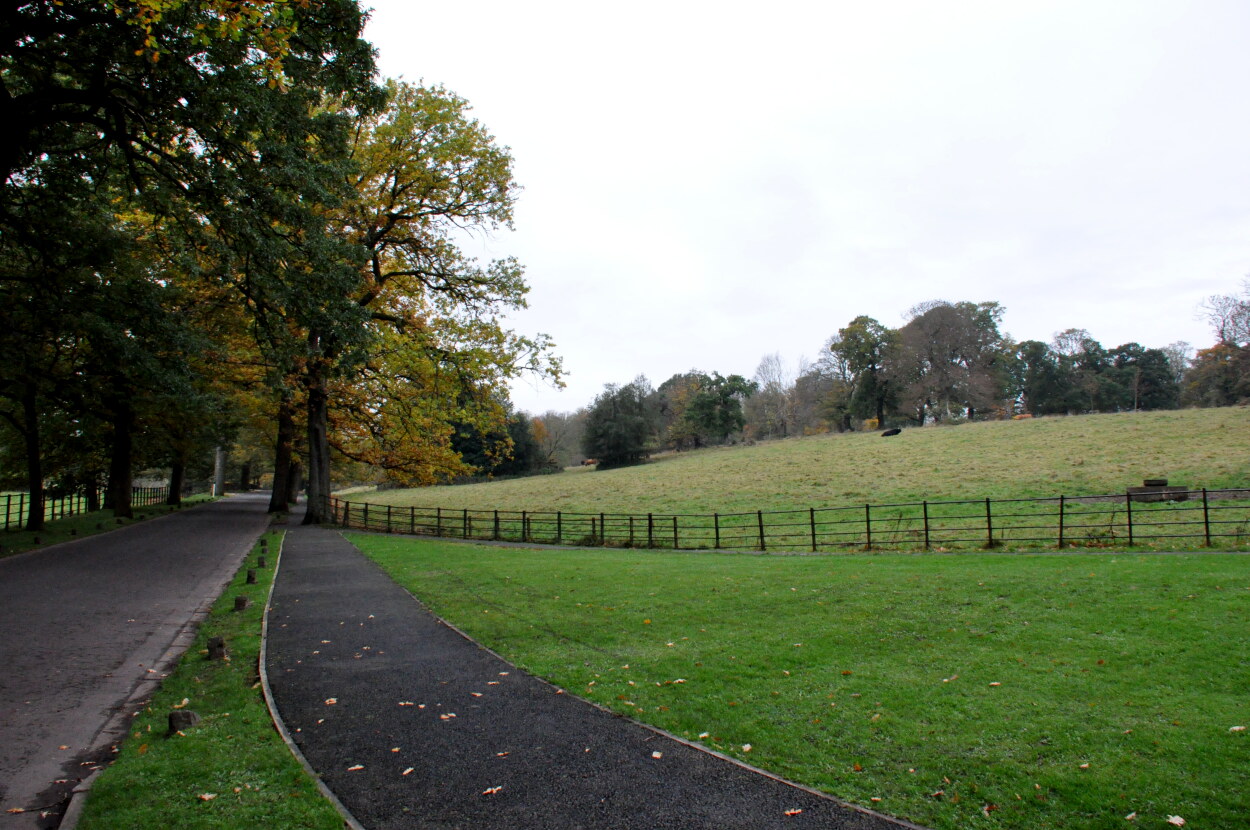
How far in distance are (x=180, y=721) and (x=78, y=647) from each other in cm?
374

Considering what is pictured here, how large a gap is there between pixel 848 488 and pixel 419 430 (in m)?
19.1

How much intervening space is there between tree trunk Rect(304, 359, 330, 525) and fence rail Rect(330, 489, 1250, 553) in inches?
46.8

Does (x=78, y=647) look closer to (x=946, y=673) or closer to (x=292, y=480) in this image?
(x=946, y=673)

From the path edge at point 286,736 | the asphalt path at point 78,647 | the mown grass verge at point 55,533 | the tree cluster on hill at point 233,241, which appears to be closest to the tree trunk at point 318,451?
the tree cluster on hill at point 233,241

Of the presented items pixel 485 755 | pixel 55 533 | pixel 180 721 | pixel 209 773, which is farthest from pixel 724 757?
pixel 55 533

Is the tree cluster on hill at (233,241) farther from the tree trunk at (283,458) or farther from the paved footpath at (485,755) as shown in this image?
the paved footpath at (485,755)

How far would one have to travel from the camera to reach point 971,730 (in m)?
4.48

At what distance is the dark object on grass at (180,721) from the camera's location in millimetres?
4879

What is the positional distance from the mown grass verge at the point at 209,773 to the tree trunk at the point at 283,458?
948 inches

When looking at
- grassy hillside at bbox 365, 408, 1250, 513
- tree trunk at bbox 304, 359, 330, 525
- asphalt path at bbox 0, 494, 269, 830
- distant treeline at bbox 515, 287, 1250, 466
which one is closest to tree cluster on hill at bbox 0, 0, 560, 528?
tree trunk at bbox 304, 359, 330, 525

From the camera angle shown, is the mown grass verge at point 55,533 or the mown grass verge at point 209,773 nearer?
the mown grass verge at point 209,773

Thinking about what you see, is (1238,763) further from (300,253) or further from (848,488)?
(848,488)

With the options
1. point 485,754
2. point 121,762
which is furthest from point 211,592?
point 485,754

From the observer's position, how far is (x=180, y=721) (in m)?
4.91
